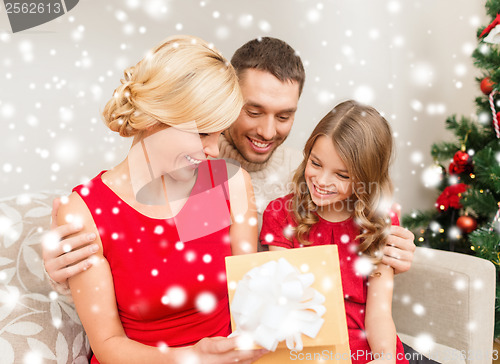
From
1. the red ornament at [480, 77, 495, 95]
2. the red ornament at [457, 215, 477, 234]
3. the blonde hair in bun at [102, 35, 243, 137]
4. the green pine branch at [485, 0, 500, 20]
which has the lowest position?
the red ornament at [457, 215, 477, 234]

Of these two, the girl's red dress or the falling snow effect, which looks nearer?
the girl's red dress

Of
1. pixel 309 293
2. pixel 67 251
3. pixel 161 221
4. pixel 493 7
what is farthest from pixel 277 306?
pixel 493 7

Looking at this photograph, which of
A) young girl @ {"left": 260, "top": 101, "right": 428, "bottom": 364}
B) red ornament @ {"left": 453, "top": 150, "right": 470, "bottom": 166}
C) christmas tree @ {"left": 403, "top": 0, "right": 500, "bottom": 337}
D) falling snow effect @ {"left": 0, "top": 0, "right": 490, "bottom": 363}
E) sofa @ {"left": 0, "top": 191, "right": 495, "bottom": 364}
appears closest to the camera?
sofa @ {"left": 0, "top": 191, "right": 495, "bottom": 364}

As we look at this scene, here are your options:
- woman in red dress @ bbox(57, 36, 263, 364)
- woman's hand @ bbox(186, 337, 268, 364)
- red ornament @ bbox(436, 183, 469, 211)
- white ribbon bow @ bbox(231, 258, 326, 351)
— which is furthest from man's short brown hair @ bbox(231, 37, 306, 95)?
red ornament @ bbox(436, 183, 469, 211)

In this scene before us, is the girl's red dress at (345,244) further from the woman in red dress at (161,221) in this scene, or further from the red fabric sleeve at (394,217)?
the woman in red dress at (161,221)

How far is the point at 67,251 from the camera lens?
103cm

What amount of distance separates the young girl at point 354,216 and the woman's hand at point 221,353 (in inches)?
16.9

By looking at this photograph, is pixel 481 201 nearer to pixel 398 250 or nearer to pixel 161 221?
pixel 398 250

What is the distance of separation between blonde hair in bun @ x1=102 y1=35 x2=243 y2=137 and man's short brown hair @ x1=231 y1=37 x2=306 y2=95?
0.37 metres

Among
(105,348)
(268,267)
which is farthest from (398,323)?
(105,348)

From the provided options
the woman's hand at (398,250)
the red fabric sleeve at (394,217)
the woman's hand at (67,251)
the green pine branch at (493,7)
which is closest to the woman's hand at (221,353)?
the woman's hand at (67,251)

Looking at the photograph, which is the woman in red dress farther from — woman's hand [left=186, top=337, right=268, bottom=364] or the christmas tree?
the christmas tree

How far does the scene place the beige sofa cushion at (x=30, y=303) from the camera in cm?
108

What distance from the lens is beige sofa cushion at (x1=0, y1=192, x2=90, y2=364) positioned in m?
1.08
